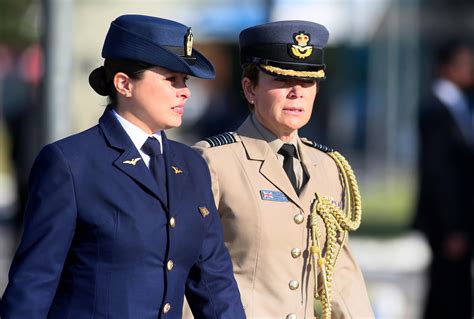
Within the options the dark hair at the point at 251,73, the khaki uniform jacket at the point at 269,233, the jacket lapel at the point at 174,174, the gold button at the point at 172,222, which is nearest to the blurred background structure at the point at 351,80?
the dark hair at the point at 251,73

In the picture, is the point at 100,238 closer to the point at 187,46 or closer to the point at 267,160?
the point at 187,46

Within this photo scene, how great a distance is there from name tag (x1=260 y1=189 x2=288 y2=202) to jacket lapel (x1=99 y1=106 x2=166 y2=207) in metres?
0.66

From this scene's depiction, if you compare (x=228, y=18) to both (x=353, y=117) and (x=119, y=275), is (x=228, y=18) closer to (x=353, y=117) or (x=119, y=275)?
(x=353, y=117)

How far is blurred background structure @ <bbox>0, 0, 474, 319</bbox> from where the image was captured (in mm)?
17839

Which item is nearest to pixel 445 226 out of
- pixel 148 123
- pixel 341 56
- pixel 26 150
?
pixel 26 150

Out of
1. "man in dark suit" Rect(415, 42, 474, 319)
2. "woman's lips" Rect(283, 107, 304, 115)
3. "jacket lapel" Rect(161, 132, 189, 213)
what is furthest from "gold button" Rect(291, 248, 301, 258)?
"man in dark suit" Rect(415, 42, 474, 319)

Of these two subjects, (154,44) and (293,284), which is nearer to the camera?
(154,44)

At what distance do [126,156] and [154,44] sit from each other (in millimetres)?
346

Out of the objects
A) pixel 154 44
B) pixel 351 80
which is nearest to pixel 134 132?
pixel 154 44

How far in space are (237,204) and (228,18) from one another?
62.6 ft

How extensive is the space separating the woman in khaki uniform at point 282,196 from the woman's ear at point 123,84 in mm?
643

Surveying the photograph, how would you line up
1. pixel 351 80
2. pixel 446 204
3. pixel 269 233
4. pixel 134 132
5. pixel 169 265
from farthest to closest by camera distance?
pixel 351 80
pixel 446 204
pixel 269 233
pixel 134 132
pixel 169 265

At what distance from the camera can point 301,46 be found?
15.7 feet

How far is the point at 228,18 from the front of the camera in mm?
23531
